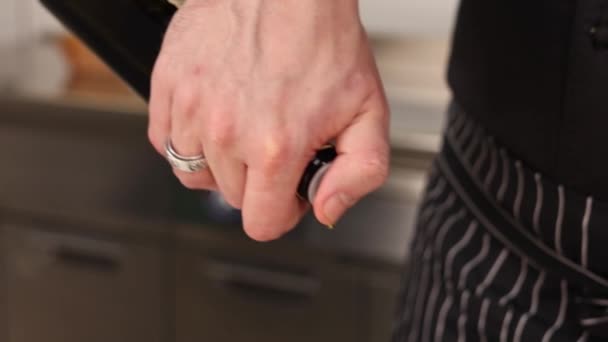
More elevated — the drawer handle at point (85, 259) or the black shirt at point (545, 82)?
the black shirt at point (545, 82)

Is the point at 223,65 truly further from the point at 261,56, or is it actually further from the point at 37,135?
the point at 37,135

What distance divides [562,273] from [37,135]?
3.14ft

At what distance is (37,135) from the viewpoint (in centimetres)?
124

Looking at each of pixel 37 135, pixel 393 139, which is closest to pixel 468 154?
pixel 393 139

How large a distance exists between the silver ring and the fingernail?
7cm

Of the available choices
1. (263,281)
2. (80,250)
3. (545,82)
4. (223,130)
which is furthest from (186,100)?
(80,250)

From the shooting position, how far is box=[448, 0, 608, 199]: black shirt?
1.52 ft

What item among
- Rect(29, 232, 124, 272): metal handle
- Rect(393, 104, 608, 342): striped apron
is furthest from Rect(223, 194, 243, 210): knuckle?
Rect(29, 232, 124, 272): metal handle

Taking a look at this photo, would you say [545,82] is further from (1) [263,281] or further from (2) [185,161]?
(1) [263,281]

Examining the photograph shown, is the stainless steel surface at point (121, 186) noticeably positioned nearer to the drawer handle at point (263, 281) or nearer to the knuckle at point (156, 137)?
the drawer handle at point (263, 281)

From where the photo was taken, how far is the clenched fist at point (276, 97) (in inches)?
14.5

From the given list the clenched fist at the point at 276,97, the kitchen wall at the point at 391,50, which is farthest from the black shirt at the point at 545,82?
the kitchen wall at the point at 391,50

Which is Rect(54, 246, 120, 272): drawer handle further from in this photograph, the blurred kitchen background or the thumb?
the thumb

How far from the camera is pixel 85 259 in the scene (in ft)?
4.17
